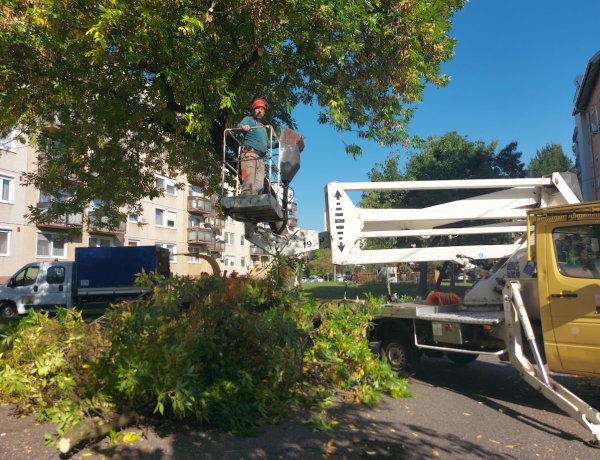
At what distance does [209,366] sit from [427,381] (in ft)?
12.6

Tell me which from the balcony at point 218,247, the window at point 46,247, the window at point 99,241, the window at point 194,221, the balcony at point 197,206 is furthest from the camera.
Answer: the balcony at point 218,247

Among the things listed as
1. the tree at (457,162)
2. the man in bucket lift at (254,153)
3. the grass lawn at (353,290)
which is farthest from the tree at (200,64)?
the tree at (457,162)

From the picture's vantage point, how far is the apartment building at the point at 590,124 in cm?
2406

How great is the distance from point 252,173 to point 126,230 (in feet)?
102

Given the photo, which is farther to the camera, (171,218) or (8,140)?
(171,218)

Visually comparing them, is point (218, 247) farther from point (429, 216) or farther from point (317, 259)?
point (429, 216)

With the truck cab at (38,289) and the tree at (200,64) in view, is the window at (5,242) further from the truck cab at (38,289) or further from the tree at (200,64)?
the tree at (200,64)

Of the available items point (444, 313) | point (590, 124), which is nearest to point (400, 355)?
point (444, 313)

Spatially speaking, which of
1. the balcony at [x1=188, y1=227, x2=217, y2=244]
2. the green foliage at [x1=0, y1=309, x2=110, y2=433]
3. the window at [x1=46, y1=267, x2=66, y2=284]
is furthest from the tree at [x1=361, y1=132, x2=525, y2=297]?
the balcony at [x1=188, y1=227, x2=217, y2=244]

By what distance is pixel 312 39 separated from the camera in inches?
304

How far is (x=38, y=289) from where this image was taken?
18.0 m

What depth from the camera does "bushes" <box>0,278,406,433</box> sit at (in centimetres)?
455

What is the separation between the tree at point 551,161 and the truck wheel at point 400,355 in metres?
53.7

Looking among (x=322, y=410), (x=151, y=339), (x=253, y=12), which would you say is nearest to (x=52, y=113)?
(x=253, y=12)
